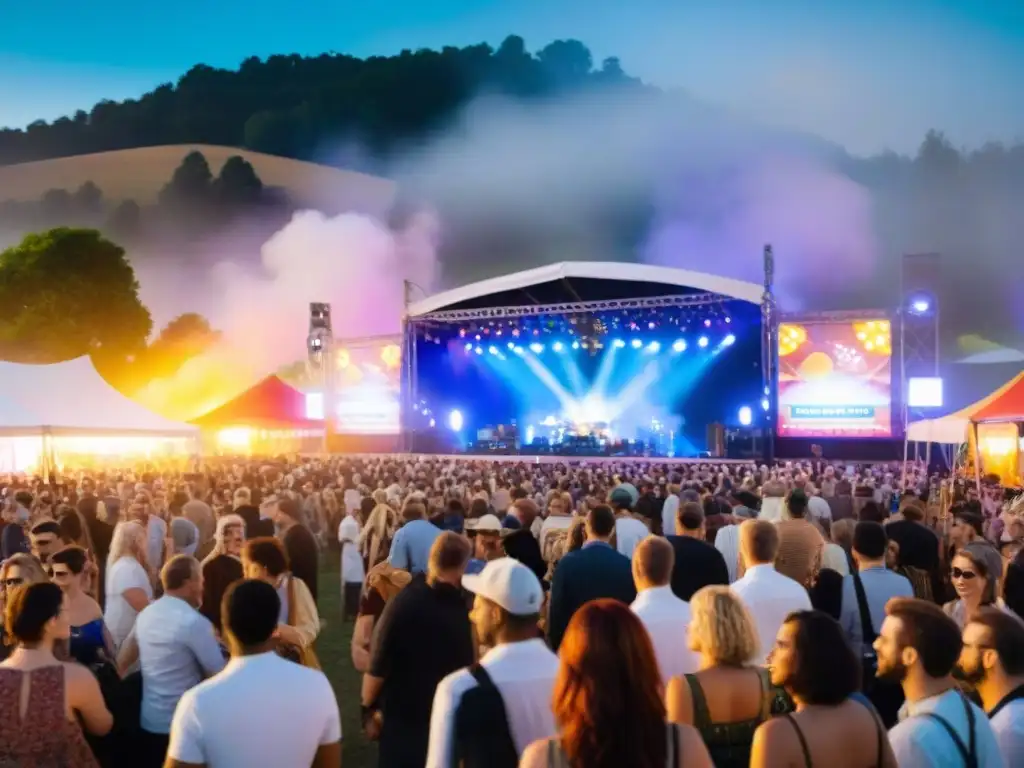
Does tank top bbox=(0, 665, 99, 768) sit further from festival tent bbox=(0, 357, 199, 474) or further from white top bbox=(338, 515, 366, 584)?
festival tent bbox=(0, 357, 199, 474)

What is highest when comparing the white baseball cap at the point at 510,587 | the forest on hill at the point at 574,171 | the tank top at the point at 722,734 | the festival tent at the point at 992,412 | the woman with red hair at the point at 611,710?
the forest on hill at the point at 574,171

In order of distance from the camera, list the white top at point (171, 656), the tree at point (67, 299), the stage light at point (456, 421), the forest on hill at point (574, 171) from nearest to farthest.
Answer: the white top at point (171, 656) < the stage light at point (456, 421) < the forest on hill at point (574, 171) < the tree at point (67, 299)

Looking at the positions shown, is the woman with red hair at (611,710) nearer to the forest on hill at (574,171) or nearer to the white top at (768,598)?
the white top at (768,598)

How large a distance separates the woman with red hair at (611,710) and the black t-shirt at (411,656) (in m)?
1.43

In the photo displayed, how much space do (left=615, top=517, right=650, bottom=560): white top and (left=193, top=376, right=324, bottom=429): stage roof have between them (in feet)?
82.0

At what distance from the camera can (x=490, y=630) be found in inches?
98.6

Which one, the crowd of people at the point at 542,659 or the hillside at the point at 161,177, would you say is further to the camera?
the hillside at the point at 161,177

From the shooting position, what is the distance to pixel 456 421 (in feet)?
102

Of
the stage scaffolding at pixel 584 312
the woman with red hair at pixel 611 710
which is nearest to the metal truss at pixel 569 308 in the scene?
the stage scaffolding at pixel 584 312

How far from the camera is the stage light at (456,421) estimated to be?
101ft

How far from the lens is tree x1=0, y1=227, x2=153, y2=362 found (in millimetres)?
40062

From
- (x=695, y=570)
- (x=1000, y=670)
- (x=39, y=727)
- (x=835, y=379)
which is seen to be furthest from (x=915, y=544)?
(x=835, y=379)

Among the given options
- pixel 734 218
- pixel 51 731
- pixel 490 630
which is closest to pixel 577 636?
pixel 490 630

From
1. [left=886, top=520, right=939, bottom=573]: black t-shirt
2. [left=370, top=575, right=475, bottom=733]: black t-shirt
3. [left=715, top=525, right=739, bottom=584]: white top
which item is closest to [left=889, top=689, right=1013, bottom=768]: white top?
[left=370, top=575, right=475, bottom=733]: black t-shirt
